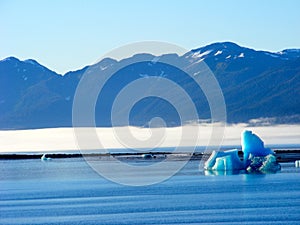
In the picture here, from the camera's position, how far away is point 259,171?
278ft

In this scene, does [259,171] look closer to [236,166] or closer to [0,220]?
[236,166]

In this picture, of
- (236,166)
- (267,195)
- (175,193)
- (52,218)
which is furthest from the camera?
(236,166)

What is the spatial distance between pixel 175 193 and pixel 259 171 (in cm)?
1991

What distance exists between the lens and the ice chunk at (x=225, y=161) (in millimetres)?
83188

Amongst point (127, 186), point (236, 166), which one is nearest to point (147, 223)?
point (127, 186)

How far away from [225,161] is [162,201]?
81.9 feet

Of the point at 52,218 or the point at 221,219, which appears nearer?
the point at 221,219

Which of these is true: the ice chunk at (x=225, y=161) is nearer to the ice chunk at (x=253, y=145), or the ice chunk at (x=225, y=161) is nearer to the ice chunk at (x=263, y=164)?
the ice chunk at (x=263, y=164)

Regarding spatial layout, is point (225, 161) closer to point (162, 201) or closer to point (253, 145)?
point (253, 145)

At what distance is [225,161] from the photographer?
3337 inches

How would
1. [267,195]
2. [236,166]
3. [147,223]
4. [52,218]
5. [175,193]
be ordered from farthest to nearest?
[236,166], [175,193], [267,195], [52,218], [147,223]

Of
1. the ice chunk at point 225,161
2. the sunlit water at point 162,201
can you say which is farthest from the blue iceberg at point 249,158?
the sunlit water at point 162,201

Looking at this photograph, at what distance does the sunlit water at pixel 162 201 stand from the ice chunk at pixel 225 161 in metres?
2.16

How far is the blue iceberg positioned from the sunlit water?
1582mm
